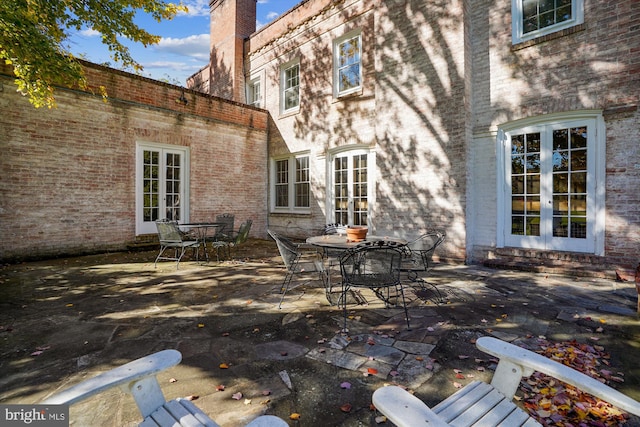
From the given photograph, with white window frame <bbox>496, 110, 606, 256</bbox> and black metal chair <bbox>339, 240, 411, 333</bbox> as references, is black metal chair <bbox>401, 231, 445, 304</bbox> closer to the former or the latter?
black metal chair <bbox>339, 240, 411, 333</bbox>

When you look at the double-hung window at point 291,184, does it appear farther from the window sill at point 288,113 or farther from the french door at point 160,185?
the french door at point 160,185

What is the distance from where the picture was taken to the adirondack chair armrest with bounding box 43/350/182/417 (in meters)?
1.12

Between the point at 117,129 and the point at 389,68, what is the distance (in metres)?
6.39

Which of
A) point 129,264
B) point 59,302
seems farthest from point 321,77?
point 59,302

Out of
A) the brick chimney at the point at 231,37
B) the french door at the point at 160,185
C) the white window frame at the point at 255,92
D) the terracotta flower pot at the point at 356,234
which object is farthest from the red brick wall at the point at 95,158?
the terracotta flower pot at the point at 356,234

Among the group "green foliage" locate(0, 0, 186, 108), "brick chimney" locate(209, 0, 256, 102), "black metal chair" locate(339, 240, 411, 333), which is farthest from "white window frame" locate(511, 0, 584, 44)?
"brick chimney" locate(209, 0, 256, 102)

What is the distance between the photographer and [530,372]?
4.73 feet

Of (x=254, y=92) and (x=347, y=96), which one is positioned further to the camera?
(x=254, y=92)

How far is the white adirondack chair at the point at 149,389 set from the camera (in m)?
1.24

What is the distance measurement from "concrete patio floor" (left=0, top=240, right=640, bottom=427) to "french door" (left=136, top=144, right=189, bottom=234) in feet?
9.70

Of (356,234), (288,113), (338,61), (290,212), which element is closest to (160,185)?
(290,212)

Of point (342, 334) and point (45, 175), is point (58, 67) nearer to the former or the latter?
point (45, 175)

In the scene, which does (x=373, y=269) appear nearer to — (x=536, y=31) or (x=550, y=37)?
(x=550, y=37)

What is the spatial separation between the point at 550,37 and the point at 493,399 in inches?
246
